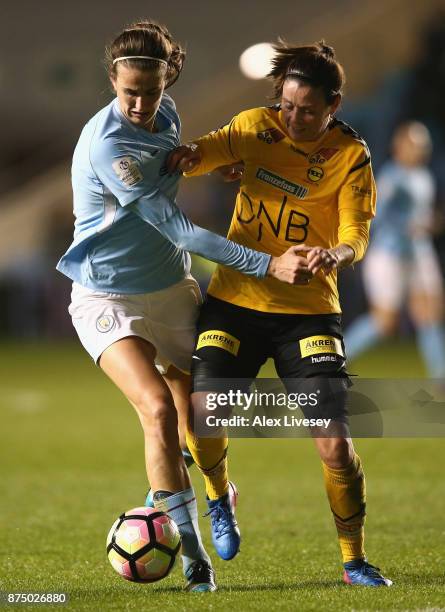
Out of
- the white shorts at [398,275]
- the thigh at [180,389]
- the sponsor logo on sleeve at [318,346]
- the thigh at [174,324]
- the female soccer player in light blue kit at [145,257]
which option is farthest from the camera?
the white shorts at [398,275]

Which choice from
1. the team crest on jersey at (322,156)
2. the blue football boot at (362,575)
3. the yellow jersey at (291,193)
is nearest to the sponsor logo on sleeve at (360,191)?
the yellow jersey at (291,193)

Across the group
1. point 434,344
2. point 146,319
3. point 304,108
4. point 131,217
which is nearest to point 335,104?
point 304,108

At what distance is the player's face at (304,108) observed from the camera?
16.0 feet

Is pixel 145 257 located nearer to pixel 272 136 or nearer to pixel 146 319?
pixel 146 319

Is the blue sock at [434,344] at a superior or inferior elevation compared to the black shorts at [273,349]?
inferior

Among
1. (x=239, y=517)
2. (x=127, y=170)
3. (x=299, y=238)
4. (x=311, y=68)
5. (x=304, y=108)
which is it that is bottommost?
(x=239, y=517)

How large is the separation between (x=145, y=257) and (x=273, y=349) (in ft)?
2.26

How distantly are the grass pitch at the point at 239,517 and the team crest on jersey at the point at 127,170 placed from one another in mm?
1680

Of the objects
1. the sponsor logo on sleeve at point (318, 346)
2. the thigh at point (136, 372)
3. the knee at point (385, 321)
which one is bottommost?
the knee at point (385, 321)

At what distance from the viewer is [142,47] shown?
15.9ft

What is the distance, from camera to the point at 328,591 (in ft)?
15.8

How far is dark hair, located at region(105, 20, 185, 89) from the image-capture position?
15.9 feet

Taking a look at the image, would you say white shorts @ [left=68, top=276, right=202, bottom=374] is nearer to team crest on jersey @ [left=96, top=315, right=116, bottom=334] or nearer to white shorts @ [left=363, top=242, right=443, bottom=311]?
team crest on jersey @ [left=96, top=315, right=116, bottom=334]

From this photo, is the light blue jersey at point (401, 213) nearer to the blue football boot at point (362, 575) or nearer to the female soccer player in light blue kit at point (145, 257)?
the female soccer player in light blue kit at point (145, 257)
